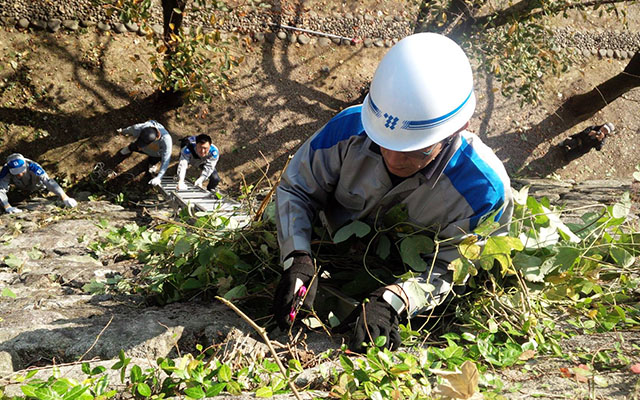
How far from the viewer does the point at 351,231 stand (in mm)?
2514

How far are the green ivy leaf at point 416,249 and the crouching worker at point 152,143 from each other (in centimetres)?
648

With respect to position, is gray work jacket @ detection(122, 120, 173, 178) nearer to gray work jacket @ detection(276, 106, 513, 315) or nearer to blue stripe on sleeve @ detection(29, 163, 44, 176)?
blue stripe on sleeve @ detection(29, 163, 44, 176)

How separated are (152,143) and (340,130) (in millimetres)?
6408

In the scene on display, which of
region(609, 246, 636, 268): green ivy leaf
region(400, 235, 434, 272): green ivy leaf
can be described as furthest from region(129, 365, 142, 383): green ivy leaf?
region(609, 246, 636, 268): green ivy leaf

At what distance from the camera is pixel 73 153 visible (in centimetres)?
839

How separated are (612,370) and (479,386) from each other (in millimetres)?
579

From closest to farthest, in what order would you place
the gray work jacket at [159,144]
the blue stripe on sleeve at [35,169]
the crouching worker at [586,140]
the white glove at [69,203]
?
the blue stripe on sleeve at [35,169] < the white glove at [69,203] < the gray work jacket at [159,144] < the crouching worker at [586,140]

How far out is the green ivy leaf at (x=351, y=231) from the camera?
249cm

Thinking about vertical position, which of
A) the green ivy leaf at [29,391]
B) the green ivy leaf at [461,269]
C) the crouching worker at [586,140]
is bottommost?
the crouching worker at [586,140]

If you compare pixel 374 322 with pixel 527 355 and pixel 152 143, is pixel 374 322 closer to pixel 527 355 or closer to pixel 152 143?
pixel 527 355

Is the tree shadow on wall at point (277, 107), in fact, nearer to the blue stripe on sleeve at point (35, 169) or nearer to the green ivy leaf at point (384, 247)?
the blue stripe on sleeve at point (35, 169)

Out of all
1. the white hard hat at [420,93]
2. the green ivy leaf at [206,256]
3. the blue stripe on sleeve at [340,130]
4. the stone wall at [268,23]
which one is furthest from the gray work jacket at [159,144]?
the white hard hat at [420,93]

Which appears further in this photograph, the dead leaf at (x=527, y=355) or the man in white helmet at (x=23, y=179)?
the man in white helmet at (x=23, y=179)

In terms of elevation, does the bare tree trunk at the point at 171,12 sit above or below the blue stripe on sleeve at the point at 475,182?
above
